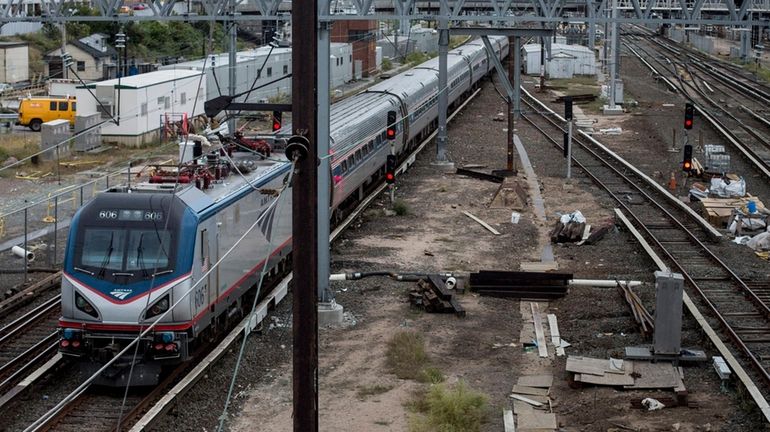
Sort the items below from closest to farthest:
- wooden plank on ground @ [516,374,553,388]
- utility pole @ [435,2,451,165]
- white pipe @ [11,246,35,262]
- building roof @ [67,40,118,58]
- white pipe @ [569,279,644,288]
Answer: wooden plank on ground @ [516,374,553,388] → white pipe @ [569,279,644,288] → white pipe @ [11,246,35,262] → utility pole @ [435,2,451,165] → building roof @ [67,40,118,58]

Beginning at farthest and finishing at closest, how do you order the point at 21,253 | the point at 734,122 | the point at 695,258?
the point at 734,122 → the point at 695,258 → the point at 21,253

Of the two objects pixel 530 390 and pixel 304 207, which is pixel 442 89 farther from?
pixel 304 207

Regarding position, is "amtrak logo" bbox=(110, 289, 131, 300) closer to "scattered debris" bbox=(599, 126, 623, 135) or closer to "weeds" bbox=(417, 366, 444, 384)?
"weeds" bbox=(417, 366, 444, 384)

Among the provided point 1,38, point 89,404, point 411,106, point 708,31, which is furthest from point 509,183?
point 708,31

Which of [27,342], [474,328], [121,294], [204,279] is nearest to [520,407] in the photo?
[474,328]

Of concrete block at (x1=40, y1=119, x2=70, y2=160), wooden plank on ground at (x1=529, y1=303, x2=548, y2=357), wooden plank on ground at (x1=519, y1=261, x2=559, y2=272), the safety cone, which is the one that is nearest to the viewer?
wooden plank on ground at (x1=529, y1=303, x2=548, y2=357)

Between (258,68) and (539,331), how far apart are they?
1354 inches

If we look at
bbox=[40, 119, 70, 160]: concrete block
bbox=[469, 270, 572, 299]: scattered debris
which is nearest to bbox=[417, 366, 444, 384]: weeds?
bbox=[469, 270, 572, 299]: scattered debris

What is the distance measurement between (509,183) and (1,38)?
152ft

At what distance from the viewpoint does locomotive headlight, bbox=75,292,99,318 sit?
14.6 metres

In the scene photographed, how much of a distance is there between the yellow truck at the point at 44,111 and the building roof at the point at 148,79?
2060mm

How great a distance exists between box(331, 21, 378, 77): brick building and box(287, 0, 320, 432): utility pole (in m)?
58.8

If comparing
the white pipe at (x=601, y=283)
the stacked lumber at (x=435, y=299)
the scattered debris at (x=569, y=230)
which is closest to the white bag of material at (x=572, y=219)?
the scattered debris at (x=569, y=230)

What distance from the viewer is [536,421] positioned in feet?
46.8
